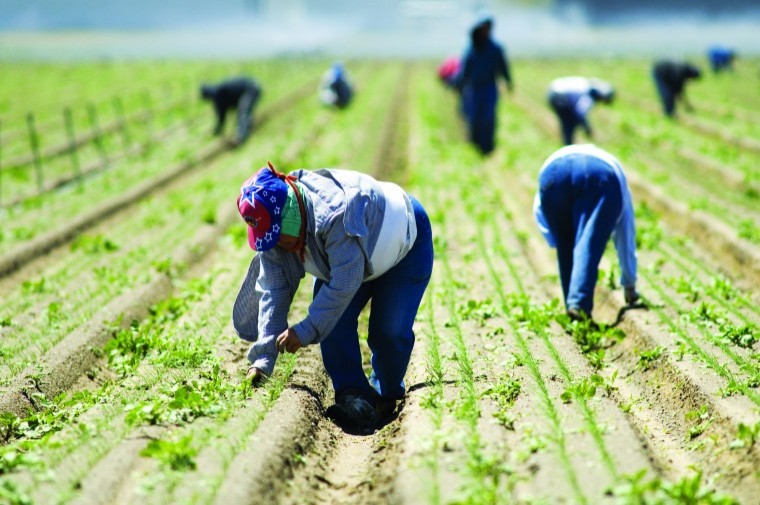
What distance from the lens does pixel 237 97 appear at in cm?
1789

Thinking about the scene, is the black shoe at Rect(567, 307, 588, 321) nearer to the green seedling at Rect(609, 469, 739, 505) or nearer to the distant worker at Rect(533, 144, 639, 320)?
the distant worker at Rect(533, 144, 639, 320)

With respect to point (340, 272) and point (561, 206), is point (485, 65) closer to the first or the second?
point (561, 206)

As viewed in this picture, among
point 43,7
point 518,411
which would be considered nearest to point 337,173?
point 518,411

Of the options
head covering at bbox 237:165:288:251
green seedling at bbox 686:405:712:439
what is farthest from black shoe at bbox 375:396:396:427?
green seedling at bbox 686:405:712:439

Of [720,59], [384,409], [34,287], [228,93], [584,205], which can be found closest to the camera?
[384,409]

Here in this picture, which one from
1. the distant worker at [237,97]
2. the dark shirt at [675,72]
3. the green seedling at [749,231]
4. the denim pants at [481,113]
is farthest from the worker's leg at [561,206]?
the dark shirt at [675,72]

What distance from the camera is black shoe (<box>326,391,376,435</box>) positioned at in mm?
4898

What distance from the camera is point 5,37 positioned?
60500mm

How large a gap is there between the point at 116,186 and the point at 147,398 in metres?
9.26

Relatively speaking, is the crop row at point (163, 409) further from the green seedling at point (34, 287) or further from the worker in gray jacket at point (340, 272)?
the green seedling at point (34, 287)

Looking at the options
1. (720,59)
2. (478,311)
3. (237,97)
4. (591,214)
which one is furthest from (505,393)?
(720,59)

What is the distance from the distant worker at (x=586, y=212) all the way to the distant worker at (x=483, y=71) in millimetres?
7323

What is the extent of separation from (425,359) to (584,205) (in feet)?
5.50

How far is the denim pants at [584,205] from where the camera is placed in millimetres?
6156
